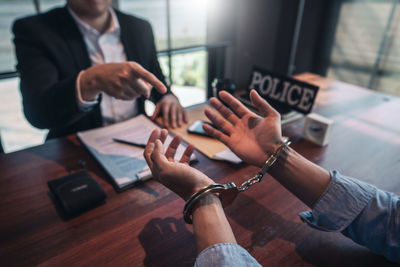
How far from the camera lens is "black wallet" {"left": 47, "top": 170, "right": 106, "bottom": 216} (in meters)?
0.72

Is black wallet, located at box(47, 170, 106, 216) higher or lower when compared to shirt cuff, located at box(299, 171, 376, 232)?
lower

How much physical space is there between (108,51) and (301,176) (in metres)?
1.13

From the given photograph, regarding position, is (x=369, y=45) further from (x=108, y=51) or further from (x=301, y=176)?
(x=301, y=176)

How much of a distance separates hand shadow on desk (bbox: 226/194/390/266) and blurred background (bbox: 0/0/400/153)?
5.85 feet

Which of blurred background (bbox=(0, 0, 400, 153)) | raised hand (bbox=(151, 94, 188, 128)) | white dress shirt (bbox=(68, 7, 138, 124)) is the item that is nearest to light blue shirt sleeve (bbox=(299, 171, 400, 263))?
raised hand (bbox=(151, 94, 188, 128))

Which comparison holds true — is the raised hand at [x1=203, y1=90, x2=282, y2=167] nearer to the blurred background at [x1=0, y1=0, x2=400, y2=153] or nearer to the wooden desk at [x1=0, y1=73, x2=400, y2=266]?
the wooden desk at [x1=0, y1=73, x2=400, y2=266]

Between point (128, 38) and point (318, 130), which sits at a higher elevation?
point (128, 38)

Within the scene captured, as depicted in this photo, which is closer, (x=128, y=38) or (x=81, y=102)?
(x=81, y=102)

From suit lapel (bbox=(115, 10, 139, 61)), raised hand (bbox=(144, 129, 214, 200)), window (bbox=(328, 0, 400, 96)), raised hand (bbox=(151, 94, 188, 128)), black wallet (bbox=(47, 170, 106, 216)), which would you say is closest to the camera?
raised hand (bbox=(144, 129, 214, 200))

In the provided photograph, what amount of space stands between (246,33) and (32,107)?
2.41 metres

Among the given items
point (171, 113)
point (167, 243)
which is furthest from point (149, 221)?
point (171, 113)

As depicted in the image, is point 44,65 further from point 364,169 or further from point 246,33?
point 246,33

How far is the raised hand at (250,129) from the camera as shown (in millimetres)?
737

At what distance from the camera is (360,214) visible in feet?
2.15
